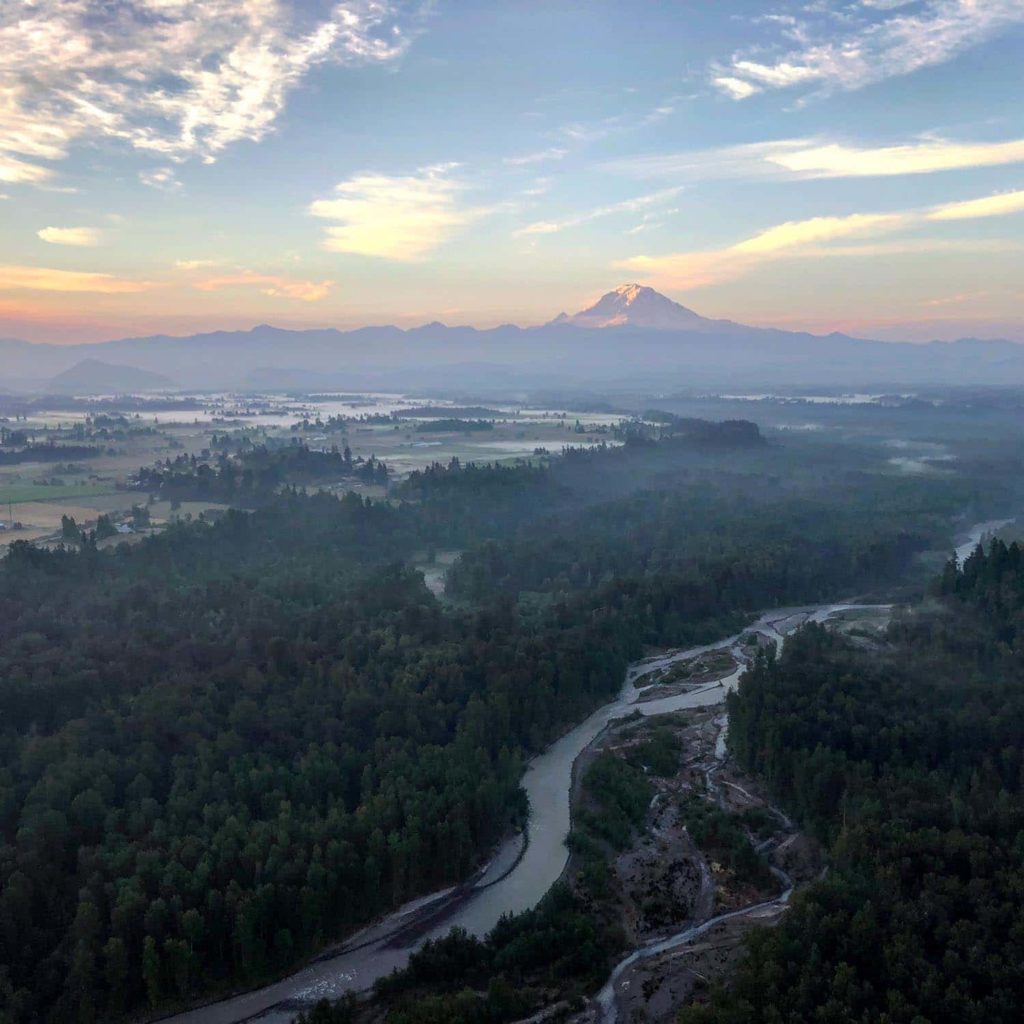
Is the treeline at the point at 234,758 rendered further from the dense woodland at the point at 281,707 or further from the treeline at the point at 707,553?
the treeline at the point at 707,553

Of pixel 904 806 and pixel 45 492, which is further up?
pixel 45 492

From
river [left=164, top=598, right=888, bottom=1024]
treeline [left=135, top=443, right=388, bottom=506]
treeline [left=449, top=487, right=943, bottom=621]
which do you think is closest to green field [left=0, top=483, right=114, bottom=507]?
treeline [left=135, top=443, right=388, bottom=506]

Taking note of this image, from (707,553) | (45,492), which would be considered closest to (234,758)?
(707,553)

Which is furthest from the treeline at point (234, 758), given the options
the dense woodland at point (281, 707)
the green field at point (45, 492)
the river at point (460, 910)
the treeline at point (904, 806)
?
the green field at point (45, 492)

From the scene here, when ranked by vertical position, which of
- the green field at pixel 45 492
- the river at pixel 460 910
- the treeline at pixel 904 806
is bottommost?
the river at pixel 460 910

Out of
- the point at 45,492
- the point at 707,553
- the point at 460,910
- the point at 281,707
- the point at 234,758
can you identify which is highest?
the point at 45,492

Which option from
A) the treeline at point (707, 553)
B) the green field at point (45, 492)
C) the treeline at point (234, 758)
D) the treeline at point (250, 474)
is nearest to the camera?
the treeline at point (234, 758)

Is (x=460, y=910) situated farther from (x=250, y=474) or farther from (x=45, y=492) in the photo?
(x=45, y=492)

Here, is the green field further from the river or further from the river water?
the river
